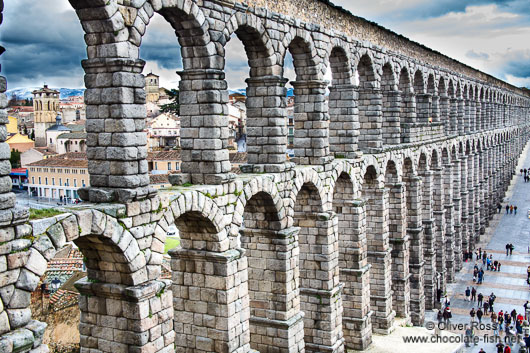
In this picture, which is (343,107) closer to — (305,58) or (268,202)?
(305,58)

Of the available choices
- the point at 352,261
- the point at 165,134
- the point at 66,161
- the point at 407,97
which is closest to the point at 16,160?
the point at 66,161

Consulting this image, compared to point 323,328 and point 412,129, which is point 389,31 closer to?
point 412,129

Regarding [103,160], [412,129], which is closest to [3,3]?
[103,160]

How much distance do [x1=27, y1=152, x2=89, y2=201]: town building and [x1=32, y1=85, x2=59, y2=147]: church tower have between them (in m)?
1.77

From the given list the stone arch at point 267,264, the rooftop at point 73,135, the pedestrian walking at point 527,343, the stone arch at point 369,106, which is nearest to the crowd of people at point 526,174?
the pedestrian walking at point 527,343

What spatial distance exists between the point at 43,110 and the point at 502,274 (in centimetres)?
2953

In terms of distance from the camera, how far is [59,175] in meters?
23.1

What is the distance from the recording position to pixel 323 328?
20328 millimetres

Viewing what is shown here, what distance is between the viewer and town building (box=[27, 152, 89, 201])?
23.2 metres

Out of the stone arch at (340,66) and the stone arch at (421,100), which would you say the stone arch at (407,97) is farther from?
the stone arch at (340,66)

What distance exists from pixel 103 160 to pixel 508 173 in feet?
209

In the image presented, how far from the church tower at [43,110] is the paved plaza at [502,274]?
66.5ft

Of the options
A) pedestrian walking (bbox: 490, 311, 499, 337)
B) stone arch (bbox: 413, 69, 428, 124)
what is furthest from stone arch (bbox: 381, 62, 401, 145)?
pedestrian walking (bbox: 490, 311, 499, 337)

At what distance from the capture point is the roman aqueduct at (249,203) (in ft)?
39.0
